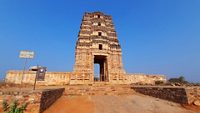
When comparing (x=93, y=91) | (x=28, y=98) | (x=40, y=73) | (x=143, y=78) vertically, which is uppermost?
(x=40, y=73)

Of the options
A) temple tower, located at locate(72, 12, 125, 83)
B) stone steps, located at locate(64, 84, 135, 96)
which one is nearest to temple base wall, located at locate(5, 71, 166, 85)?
temple tower, located at locate(72, 12, 125, 83)

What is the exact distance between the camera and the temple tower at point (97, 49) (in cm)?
1997

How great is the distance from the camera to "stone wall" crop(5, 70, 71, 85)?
1716 centimetres

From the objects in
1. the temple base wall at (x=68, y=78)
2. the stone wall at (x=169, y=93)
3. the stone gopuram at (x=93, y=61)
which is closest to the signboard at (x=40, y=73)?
the stone wall at (x=169, y=93)

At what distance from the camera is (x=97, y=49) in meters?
21.2

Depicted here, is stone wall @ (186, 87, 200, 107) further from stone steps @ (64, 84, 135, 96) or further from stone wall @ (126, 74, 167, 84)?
stone wall @ (126, 74, 167, 84)

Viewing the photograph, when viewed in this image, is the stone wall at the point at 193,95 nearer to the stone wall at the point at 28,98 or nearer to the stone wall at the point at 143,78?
the stone wall at the point at 28,98

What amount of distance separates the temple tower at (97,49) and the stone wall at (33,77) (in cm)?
163

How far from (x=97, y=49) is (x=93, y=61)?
233cm

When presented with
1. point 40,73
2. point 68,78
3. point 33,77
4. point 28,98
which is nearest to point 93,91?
point 40,73

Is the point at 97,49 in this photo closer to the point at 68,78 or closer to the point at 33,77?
the point at 68,78

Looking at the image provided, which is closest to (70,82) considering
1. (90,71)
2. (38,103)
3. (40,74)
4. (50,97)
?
(90,71)

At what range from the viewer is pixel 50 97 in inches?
292

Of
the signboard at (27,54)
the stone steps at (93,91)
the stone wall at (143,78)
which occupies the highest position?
the signboard at (27,54)
